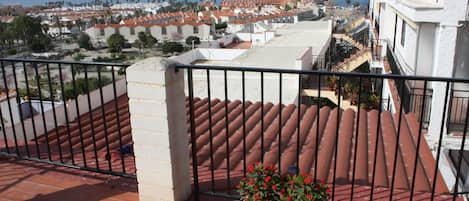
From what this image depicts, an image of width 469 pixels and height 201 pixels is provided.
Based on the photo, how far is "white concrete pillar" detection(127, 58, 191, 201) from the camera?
9.80ft

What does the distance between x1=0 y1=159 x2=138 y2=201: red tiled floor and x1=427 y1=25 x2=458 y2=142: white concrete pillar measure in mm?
8341

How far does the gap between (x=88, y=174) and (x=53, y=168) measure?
0.49 m

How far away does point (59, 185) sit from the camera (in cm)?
380

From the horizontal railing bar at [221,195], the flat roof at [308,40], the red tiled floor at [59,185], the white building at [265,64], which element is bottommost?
the white building at [265,64]

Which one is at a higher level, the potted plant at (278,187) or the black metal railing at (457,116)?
the potted plant at (278,187)

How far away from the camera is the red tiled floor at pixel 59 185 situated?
3598 millimetres

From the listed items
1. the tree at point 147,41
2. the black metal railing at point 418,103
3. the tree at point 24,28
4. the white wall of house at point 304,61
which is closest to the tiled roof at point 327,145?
the black metal railing at point 418,103

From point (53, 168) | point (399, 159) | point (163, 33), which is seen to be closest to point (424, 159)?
point (399, 159)

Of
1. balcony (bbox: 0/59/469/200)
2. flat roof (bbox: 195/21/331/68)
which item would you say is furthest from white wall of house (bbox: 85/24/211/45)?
balcony (bbox: 0/59/469/200)

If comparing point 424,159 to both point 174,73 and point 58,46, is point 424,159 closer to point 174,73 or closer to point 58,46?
point 174,73

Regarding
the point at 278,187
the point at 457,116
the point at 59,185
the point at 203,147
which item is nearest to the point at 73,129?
the point at 203,147

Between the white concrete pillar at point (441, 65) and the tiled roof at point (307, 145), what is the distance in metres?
2.42

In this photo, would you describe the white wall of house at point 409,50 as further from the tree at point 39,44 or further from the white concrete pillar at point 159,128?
the tree at point 39,44

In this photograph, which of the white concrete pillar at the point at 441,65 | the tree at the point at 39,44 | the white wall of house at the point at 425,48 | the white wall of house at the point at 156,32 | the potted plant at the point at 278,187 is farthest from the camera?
the white wall of house at the point at 156,32
